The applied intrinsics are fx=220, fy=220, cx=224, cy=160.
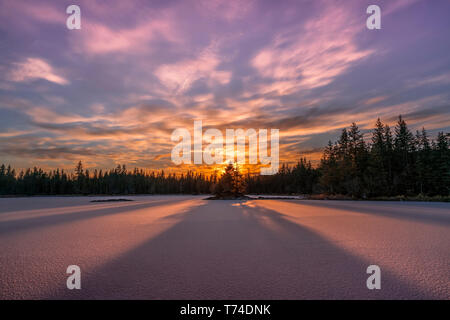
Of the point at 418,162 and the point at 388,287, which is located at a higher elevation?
the point at 418,162

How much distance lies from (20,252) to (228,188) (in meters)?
50.6

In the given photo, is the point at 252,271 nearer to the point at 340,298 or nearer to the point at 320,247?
the point at 340,298

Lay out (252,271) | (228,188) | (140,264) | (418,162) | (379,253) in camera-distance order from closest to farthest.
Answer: (252,271) → (140,264) → (379,253) → (418,162) → (228,188)

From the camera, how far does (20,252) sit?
6.45 meters

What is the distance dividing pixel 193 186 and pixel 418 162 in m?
123

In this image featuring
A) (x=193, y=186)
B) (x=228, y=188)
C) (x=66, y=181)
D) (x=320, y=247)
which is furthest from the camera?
(x=193, y=186)

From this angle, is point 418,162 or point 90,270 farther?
point 418,162

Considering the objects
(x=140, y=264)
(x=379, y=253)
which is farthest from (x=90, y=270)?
(x=379, y=253)

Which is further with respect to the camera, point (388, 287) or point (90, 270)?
point (90, 270)

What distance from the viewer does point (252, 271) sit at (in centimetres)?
469

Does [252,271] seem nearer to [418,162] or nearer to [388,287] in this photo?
[388,287]
